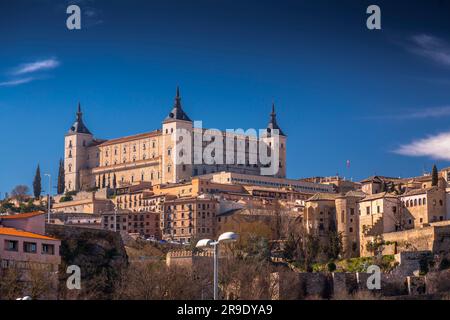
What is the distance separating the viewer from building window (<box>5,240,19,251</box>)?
4900 cm

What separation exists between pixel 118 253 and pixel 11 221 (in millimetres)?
7678

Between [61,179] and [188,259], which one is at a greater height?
[61,179]

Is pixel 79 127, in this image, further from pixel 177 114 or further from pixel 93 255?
pixel 93 255

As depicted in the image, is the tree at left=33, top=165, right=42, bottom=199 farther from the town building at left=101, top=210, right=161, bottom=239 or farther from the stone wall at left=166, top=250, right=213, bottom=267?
the stone wall at left=166, top=250, right=213, bottom=267

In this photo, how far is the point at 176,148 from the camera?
5635 inches

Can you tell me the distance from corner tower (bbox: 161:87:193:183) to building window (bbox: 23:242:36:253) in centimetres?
8878

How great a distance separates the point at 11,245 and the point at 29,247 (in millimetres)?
1285

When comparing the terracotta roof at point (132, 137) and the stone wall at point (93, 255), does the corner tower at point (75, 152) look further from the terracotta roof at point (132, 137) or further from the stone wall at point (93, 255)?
the stone wall at point (93, 255)

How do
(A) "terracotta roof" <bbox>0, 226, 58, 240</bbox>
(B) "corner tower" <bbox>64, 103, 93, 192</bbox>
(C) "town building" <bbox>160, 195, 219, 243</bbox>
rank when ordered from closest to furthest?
(A) "terracotta roof" <bbox>0, 226, 58, 240</bbox>
(C) "town building" <bbox>160, 195, 219, 243</bbox>
(B) "corner tower" <bbox>64, 103, 93, 192</bbox>

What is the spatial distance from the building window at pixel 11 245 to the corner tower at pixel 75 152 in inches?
4157

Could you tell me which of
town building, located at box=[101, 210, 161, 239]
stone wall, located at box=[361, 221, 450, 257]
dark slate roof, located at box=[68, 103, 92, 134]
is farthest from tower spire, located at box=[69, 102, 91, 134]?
stone wall, located at box=[361, 221, 450, 257]

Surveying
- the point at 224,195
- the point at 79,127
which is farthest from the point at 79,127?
the point at 224,195
